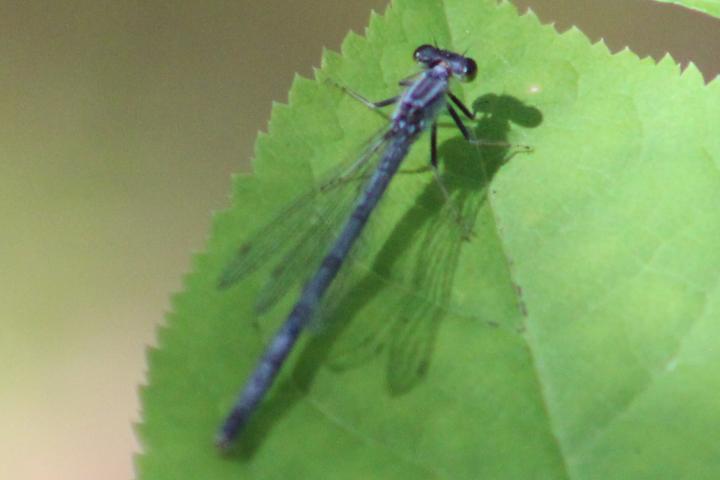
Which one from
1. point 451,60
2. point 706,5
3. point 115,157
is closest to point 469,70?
point 451,60

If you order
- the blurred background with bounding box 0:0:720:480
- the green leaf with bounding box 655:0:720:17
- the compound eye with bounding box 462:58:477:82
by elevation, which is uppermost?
the green leaf with bounding box 655:0:720:17

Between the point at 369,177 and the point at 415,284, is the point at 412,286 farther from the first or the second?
the point at 369,177

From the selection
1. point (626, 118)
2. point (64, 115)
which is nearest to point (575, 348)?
point (626, 118)

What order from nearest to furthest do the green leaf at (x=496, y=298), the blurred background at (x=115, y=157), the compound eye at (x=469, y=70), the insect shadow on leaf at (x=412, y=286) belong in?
the green leaf at (x=496, y=298) → the insect shadow on leaf at (x=412, y=286) → the compound eye at (x=469, y=70) → the blurred background at (x=115, y=157)

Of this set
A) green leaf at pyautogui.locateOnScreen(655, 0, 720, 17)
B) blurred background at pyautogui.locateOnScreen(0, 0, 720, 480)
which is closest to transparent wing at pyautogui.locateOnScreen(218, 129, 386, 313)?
green leaf at pyautogui.locateOnScreen(655, 0, 720, 17)

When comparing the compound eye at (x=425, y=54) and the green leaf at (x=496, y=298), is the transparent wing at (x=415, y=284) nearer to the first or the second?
the green leaf at (x=496, y=298)

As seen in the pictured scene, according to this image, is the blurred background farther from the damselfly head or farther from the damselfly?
the damselfly head

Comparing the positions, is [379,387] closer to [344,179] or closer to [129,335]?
[344,179]

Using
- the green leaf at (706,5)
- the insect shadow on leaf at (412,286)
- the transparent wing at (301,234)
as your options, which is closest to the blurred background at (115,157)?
the transparent wing at (301,234)
